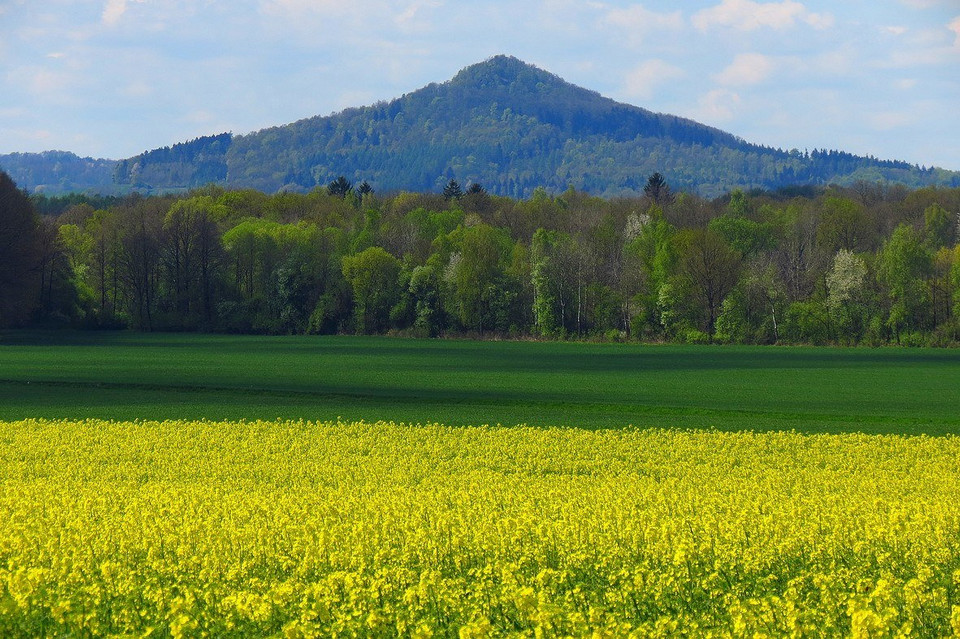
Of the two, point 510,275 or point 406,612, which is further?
point 510,275

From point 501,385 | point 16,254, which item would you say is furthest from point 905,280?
point 16,254

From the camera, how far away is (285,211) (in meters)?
166

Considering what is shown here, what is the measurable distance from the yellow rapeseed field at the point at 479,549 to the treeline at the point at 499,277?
76229 mm

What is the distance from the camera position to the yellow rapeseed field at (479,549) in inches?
422

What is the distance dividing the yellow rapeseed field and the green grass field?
13543 millimetres

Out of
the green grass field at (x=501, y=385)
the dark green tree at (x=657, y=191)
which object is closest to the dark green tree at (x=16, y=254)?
the green grass field at (x=501, y=385)

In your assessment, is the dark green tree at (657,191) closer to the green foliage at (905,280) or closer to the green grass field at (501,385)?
the green foliage at (905,280)

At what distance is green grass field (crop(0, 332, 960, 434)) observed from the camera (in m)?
40.2

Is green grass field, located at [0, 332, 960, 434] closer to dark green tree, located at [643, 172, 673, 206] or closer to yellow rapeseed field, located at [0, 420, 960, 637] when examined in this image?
yellow rapeseed field, located at [0, 420, 960, 637]

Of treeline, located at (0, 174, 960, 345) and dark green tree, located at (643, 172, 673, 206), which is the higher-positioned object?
dark green tree, located at (643, 172, 673, 206)

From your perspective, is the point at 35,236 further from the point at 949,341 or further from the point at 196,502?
the point at 196,502

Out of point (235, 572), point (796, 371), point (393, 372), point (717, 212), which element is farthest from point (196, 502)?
point (717, 212)

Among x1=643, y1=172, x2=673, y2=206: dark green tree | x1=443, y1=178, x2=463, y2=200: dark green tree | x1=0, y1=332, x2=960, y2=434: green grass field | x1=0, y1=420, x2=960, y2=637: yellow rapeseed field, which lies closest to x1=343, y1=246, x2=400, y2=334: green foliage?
x1=0, y1=332, x2=960, y2=434: green grass field

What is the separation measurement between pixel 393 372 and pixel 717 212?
356 feet
